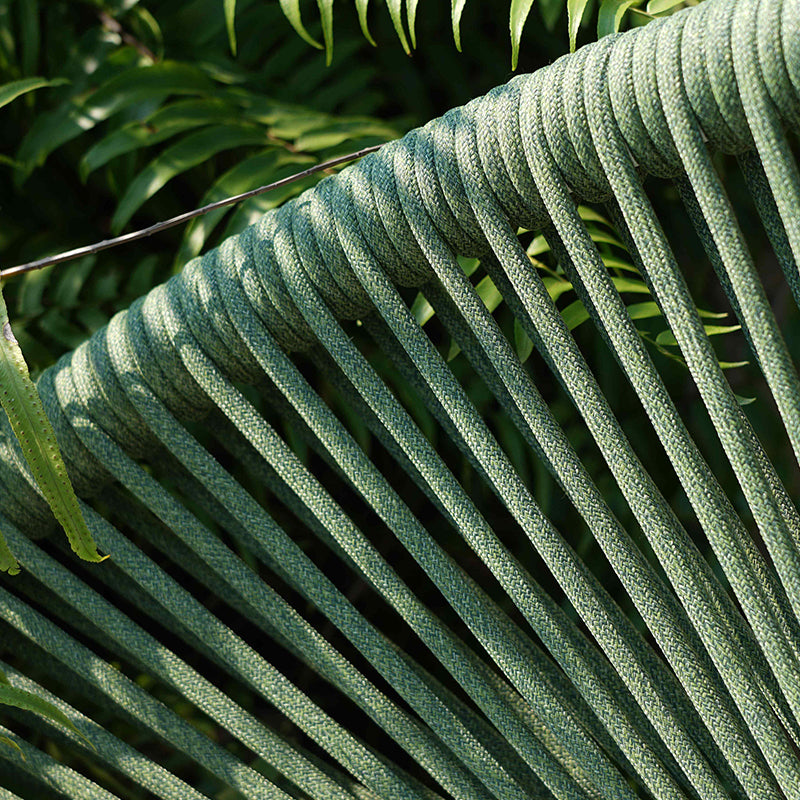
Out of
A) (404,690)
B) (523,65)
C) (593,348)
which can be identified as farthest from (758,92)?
(523,65)

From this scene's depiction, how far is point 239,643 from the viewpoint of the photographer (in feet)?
1.69

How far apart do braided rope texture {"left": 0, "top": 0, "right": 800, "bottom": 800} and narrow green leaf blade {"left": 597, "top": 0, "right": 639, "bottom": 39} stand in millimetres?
192

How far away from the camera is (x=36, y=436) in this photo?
455 millimetres

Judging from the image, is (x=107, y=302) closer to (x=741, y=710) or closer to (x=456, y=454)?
(x=456, y=454)

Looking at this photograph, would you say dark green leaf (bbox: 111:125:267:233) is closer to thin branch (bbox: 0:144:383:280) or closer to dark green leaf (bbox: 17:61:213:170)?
dark green leaf (bbox: 17:61:213:170)

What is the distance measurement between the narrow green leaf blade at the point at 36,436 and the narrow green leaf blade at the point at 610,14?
1.32 ft

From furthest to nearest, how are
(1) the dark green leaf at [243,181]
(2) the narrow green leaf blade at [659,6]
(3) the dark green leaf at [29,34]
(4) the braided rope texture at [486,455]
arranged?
(3) the dark green leaf at [29,34] → (1) the dark green leaf at [243,181] → (2) the narrow green leaf blade at [659,6] → (4) the braided rope texture at [486,455]

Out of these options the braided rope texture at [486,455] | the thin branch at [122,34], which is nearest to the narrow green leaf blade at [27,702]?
the braided rope texture at [486,455]

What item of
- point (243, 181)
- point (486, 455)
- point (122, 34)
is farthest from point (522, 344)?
point (122, 34)

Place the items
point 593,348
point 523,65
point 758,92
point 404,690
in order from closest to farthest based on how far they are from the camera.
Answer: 1. point 758,92
2. point 404,690
3. point 593,348
4. point 523,65

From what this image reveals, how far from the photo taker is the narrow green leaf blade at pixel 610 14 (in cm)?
58

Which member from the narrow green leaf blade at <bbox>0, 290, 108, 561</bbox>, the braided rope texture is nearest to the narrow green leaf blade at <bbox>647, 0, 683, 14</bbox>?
the braided rope texture

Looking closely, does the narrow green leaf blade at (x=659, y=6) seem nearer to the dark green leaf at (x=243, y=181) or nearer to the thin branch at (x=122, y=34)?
the dark green leaf at (x=243, y=181)

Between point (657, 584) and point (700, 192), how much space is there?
192 millimetres
